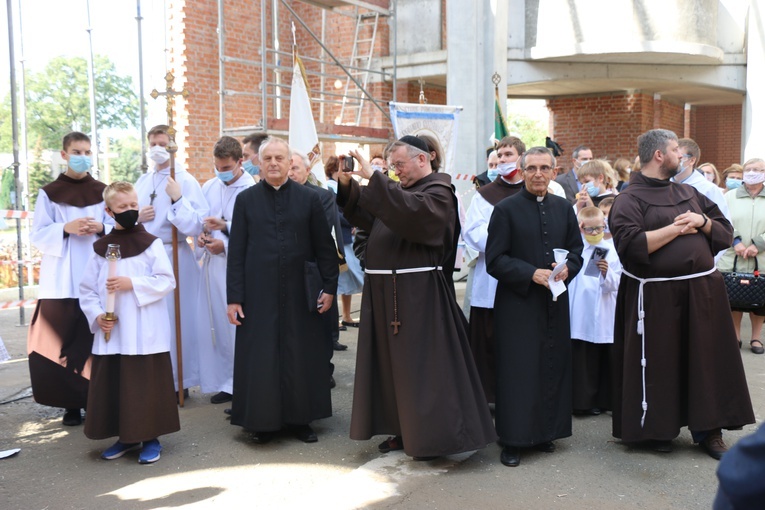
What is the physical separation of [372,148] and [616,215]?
35.1 feet

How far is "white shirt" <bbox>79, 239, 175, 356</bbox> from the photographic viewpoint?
4.97 m

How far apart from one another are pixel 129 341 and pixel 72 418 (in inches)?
55.7

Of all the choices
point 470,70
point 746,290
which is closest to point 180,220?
point 746,290

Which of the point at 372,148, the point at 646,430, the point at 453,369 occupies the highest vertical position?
the point at 372,148

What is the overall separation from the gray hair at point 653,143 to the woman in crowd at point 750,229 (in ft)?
12.7

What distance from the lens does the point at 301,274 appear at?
547 centimetres

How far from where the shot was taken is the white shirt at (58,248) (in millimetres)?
5891

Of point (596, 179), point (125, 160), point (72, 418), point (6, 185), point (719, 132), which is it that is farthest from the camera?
point (125, 160)

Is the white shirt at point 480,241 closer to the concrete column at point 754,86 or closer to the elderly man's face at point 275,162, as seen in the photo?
the elderly man's face at point 275,162

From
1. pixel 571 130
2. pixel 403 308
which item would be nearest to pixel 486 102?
pixel 571 130

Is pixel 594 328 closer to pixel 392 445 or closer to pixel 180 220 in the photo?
pixel 392 445

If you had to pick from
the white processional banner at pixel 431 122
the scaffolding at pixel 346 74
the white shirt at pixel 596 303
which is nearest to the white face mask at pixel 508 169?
the white shirt at pixel 596 303

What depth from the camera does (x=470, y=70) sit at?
12922 mm

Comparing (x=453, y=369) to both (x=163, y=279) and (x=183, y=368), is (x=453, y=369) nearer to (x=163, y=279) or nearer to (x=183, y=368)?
(x=163, y=279)
